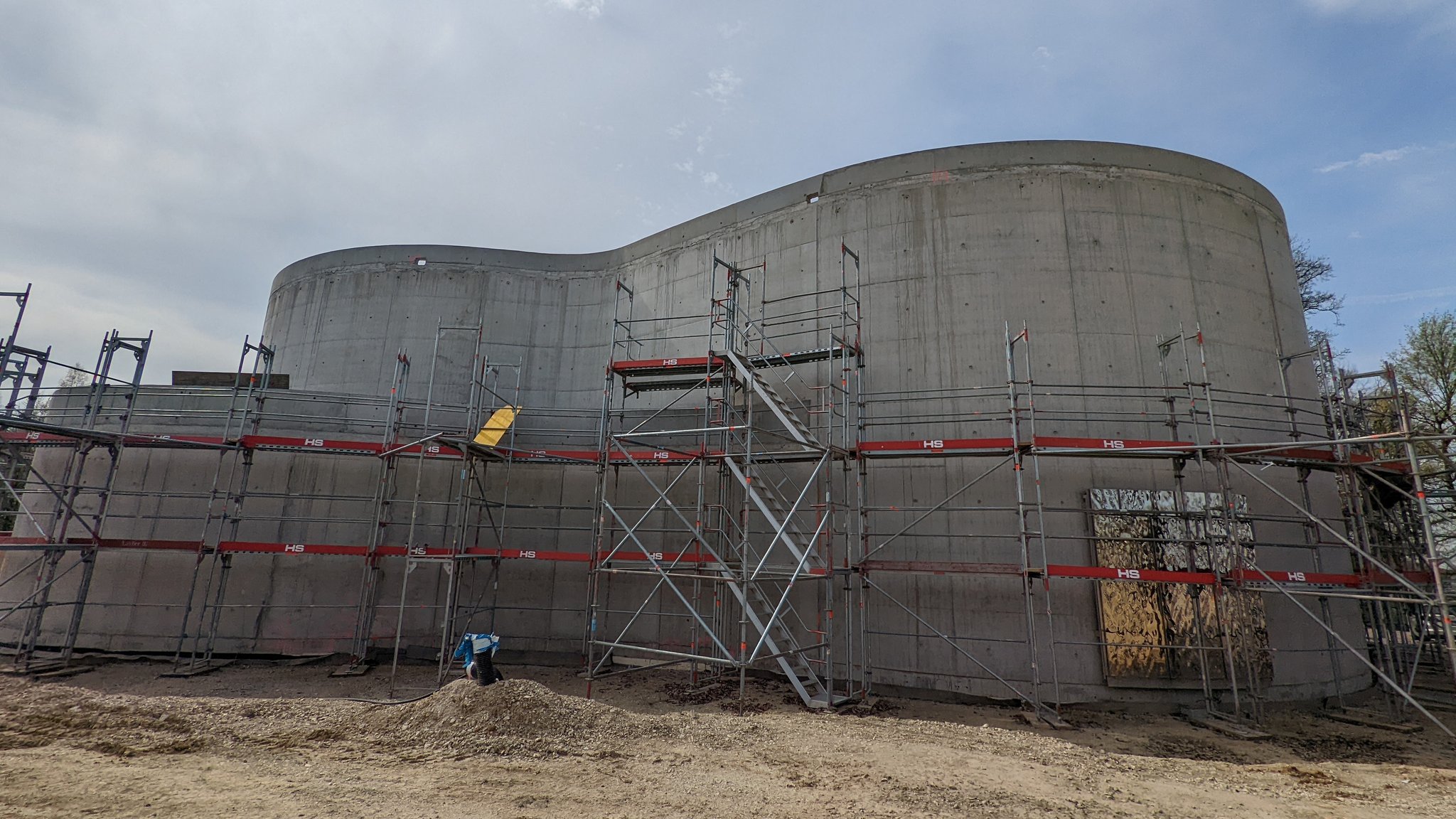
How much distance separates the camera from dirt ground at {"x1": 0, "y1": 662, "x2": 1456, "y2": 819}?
5.72m

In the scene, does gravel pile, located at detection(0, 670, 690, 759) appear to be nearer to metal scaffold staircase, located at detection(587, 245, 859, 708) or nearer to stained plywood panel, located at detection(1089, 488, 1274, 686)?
metal scaffold staircase, located at detection(587, 245, 859, 708)

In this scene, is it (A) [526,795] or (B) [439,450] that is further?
(B) [439,450]

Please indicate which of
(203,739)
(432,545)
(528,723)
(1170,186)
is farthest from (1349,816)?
(432,545)

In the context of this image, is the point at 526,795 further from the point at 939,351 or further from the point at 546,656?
the point at 939,351

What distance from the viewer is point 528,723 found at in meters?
7.48

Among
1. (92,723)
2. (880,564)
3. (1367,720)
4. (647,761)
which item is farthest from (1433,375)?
(92,723)

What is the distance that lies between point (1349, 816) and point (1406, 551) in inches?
297

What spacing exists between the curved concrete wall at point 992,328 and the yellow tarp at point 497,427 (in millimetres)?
1224

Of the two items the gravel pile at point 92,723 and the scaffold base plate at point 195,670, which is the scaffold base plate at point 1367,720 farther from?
the scaffold base plate at point 195,670

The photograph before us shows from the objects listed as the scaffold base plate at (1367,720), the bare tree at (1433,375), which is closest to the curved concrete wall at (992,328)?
the scaffold base plate at (1367,720)

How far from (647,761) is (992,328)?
847 cm

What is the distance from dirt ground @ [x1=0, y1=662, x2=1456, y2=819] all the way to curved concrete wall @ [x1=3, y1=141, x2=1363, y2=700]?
1702 millimetres

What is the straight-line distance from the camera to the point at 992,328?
445 inches

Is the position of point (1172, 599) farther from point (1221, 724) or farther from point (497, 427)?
point (497, 427)
